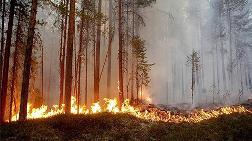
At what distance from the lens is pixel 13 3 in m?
16.8

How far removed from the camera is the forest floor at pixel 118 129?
1256cm

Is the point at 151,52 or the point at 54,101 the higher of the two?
the point at 151,52

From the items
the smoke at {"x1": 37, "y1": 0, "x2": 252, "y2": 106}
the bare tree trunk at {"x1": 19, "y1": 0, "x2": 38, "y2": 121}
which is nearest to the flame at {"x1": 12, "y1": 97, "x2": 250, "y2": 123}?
the bare tree trunk at {"x1": 19, "y1": 0, "x2": 38, "y2": 121}

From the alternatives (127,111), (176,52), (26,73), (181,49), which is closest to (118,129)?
(26,73)

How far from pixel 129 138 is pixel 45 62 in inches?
1921

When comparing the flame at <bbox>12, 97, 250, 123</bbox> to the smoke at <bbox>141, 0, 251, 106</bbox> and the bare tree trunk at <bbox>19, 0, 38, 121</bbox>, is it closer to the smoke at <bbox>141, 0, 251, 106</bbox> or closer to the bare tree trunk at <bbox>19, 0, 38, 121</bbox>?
A: the bare tree trunk at <bbox>19, 0, 38, 121</bbox>

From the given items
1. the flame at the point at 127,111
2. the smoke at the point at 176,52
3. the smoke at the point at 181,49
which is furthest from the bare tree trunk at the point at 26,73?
the smoke at the point at 181,49

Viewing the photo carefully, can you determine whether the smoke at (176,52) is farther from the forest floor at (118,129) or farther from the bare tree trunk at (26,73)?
the forest floor at (118,129)

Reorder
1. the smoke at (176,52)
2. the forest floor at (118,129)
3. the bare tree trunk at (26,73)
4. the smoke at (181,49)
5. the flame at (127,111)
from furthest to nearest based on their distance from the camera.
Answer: the smoke at (181,49) < the smoke at (176,52) < the flame at (127,111) < the bare tree trunk at (26,73) < the forest floor at (118,129)

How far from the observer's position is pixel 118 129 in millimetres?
14258

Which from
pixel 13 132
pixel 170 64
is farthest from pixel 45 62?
pixel 13 132

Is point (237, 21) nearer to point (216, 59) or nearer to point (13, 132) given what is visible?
point (216, 59)

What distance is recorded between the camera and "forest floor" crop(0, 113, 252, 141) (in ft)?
A: 41.2

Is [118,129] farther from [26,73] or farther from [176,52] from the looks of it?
[176,52]
